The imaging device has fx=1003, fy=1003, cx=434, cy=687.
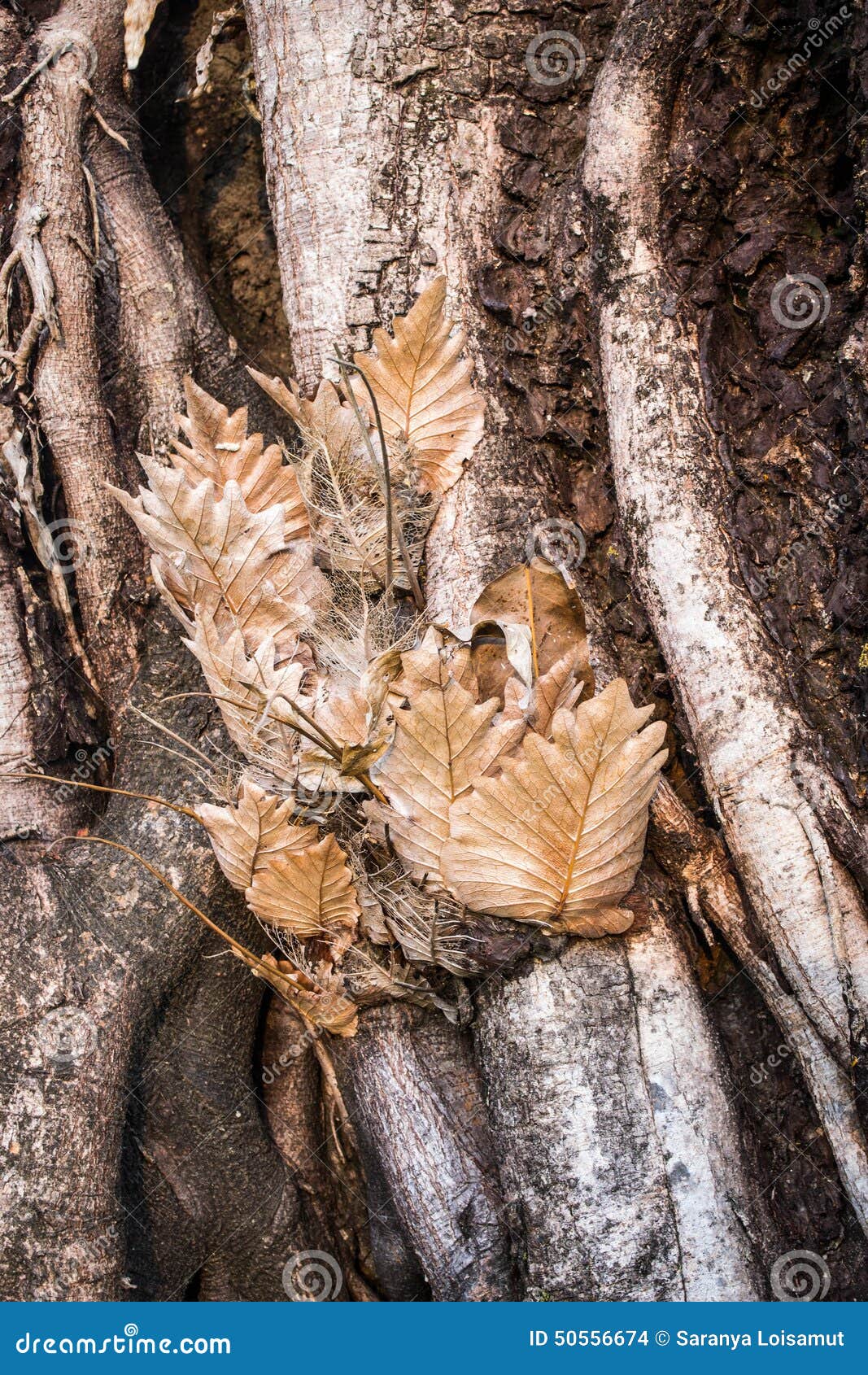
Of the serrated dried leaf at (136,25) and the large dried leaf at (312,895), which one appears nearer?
the large dried leaf at (312,895)

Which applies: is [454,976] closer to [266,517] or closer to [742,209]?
[266,517]

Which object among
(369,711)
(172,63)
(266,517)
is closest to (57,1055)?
(369,711)

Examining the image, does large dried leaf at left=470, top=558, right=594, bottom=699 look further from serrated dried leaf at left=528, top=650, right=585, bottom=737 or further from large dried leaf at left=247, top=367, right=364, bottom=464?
large dried leaf at left=247, top=367, right=364, bottom=464

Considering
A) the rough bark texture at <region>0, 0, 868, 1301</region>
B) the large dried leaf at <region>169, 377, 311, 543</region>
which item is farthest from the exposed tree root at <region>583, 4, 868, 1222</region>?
the large dried leaf at <region>169, 377, 311, 543</region>

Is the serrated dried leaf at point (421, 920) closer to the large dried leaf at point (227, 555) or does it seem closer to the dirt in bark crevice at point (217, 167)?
the large dried leaf at point (227, 555)

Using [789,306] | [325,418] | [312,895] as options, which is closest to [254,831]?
[312,895]

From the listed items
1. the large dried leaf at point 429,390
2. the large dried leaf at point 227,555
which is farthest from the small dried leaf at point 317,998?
the large dried leaf at point 429,390

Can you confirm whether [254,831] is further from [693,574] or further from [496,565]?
[693,574]
